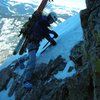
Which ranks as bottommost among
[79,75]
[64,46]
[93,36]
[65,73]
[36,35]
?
[64,46]

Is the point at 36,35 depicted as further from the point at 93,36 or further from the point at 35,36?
the point at 93,36

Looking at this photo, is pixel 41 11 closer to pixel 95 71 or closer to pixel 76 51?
pixel 76 51

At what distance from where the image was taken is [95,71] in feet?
28.0

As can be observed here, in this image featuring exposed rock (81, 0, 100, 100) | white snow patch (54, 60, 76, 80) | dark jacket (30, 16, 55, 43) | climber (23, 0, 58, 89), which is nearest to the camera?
exposed rock (81, 0, 100, 100)

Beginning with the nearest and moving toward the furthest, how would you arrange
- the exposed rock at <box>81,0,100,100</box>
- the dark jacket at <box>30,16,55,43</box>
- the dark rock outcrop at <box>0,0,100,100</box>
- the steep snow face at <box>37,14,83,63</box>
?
the exposed rock at <box>81,0,100,100</box> → the dark rock outcrop at <box>0,0,100,100</box> → the dark jacket at <box>30,16,55,43</box> → the steep snow face at <box>37,14,83,63</box>

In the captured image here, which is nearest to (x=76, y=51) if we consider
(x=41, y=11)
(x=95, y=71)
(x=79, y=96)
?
(x=41, y=11)

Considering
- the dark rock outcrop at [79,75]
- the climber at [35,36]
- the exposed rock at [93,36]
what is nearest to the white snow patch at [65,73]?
the dark rock outcrop at [79,75]

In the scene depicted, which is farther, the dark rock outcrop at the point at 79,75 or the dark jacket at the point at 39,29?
the dark jacket at the point at 39,29

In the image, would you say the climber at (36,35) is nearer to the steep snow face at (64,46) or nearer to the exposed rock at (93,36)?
the steep snow face at (64,46)

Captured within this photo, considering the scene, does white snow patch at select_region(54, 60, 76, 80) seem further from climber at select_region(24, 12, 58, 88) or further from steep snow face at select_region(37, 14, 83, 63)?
climber at select_region(24, 12, 58, 88)

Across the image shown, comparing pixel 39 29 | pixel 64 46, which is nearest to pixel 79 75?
pixel 39 29

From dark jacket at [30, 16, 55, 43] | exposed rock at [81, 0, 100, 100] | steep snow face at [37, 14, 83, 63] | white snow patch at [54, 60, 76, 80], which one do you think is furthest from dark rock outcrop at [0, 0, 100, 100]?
dark jacket at [30, 16, 55, 43]

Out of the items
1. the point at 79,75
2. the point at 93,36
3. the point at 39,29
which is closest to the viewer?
the point at 93,36

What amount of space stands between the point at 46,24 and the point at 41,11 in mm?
882
